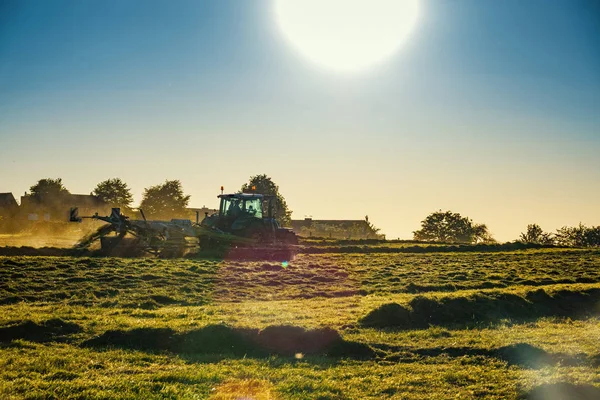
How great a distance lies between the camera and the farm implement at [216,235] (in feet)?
119

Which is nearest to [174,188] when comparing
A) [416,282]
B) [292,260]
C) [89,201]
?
[89,201]

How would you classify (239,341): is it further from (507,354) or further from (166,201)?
(166,201)

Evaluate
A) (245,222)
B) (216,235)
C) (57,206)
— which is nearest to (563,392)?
(216,235)

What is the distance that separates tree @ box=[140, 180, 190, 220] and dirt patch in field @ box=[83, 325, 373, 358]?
4180 inches

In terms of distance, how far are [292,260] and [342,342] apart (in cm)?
2359

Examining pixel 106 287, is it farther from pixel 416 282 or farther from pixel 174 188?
pixel 174 188

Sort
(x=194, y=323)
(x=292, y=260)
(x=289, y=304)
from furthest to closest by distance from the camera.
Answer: (x=292, y=260)
(x=289, y=304)
(x=194, y=323)

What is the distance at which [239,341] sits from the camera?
43.1 ft

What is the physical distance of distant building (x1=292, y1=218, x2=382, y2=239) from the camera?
131875 mm

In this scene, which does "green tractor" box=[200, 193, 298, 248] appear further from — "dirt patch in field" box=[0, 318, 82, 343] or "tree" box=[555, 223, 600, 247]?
"tree" box=[555, 223, 600, 247]

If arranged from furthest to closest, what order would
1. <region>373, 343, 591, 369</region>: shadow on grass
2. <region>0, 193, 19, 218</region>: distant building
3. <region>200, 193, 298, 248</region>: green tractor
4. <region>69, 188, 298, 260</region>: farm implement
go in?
1. <region>0, 193, 19, 218</region>: distant building
2. <region>200, 193, 298, 248</region>: green tractor
3. <region>69, 188, 298, 260</region>: farm implement
4. <region>373, 343, 591, 369</region>: shadow on grass

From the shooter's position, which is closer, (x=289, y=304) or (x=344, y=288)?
(x=289, y=304)

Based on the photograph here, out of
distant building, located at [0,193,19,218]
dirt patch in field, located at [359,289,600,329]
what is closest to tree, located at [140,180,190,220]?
distant building, located at [0,193,19,218]

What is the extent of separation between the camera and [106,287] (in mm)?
21578
